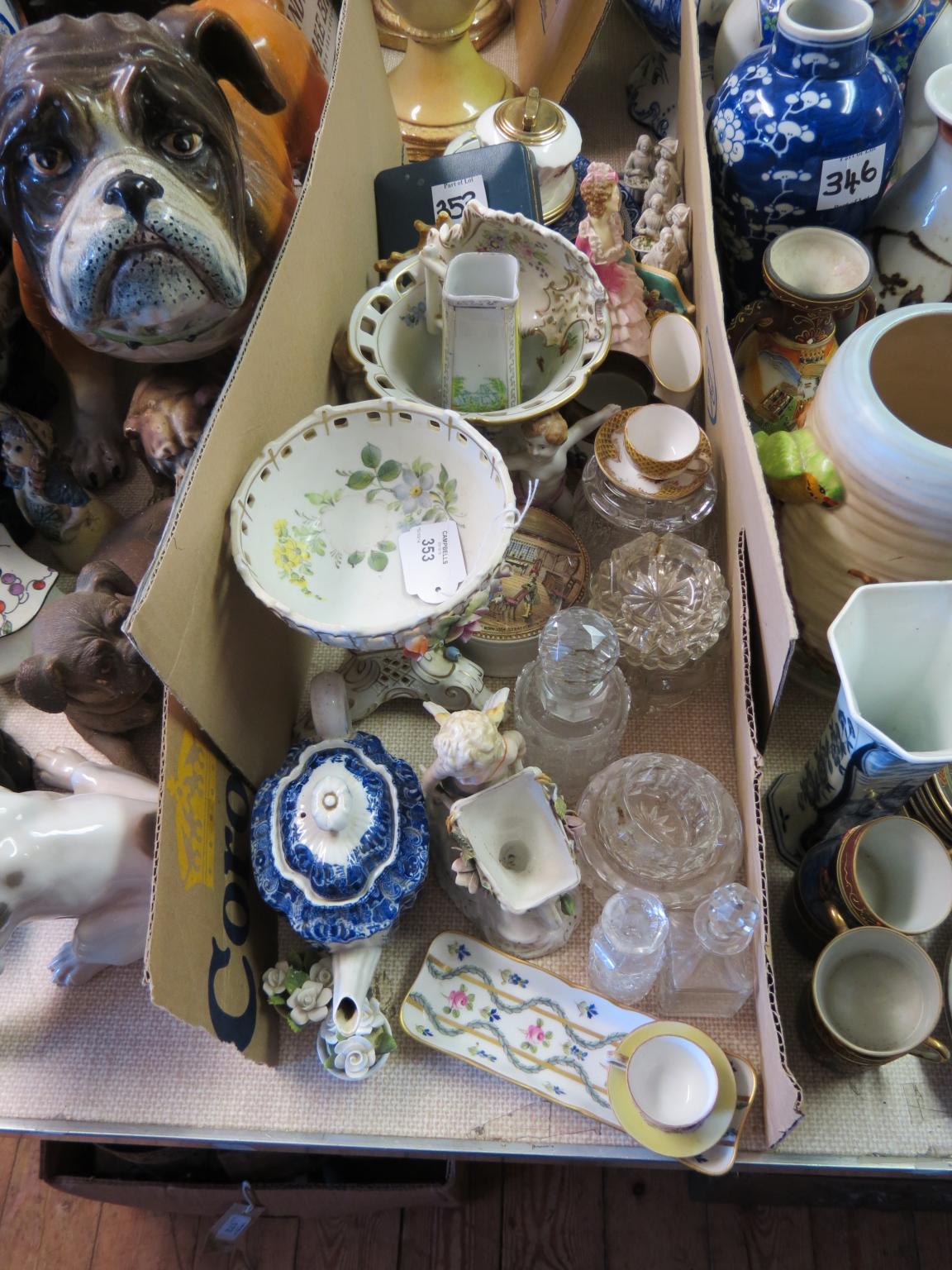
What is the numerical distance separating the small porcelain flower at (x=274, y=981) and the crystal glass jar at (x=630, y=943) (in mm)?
247

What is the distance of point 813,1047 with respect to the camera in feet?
2.21

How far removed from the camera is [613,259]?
0.89 metres

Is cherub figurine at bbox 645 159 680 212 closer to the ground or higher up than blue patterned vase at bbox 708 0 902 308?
closer to the ground

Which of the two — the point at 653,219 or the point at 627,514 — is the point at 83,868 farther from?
the point at 653,219

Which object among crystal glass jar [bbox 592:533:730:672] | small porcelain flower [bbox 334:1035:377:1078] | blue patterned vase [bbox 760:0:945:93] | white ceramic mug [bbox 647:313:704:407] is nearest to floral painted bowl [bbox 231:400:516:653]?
crystal glass jar [bbox 592:533:730:672]

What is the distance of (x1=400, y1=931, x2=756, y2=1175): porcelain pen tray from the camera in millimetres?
683

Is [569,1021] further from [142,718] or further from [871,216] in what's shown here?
[871,216]

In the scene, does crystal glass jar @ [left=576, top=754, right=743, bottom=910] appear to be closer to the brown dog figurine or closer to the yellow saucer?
the yellow saucer

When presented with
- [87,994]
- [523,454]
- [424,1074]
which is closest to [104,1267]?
[87,994]

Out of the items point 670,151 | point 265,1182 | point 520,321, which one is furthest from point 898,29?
point 265,1182

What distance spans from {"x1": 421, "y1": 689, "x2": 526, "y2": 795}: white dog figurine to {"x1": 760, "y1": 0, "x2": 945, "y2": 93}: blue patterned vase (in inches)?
32.2

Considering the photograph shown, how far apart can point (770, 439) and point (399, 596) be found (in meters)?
0.36

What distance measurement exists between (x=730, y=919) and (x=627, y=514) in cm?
40

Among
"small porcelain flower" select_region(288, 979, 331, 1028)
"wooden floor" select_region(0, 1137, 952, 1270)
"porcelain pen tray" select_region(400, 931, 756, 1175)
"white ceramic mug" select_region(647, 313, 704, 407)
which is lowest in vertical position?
"wooden floor" select_region(0, 1137, 952, 1270)
